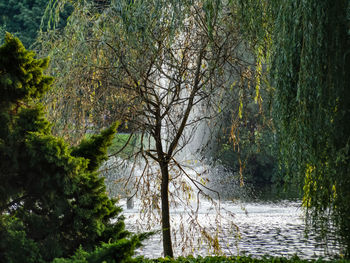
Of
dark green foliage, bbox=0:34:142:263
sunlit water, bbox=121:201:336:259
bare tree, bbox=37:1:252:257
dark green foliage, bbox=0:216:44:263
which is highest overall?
bare tree, bbox=37:1:252:257

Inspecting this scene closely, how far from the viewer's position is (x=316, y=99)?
3.89 m

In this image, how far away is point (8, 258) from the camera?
2.65 metres

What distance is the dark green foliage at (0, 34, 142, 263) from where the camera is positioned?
2.78 metres

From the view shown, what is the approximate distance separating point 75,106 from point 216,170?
39.6 feet

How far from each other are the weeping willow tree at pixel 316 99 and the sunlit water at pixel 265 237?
1.97m

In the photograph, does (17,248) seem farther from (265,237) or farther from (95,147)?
(265,237)

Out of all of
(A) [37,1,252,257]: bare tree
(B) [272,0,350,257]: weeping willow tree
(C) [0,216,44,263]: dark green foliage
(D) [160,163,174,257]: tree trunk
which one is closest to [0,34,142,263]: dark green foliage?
(C) [0,216,44,263]: dark green foliage

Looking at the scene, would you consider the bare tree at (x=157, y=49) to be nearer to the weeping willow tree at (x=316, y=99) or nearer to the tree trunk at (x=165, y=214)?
the tree trunk at (x=165, y=214)

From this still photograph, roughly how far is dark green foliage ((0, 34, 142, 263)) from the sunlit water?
10.5ft

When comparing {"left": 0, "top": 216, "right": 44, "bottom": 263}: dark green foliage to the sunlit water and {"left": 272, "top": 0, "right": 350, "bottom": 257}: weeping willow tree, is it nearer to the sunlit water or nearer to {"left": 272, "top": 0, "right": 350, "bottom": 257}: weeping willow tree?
{"left": 272, "top": 0, "right": 350, "bottom": 257}: weeping willow tree

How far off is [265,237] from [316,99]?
16.9ft

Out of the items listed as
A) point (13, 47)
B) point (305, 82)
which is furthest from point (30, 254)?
point (305, 82)

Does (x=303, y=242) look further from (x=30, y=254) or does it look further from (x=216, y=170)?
(x=216, y=170)

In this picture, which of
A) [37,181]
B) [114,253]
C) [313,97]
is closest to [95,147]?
Result: [37,181]
